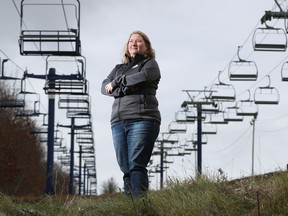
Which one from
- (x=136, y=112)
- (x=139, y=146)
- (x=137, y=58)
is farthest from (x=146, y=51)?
(x=139, y=146)

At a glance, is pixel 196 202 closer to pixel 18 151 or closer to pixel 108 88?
pixel 108 88

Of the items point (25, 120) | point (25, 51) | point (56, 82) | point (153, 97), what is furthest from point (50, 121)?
point (25, 120)

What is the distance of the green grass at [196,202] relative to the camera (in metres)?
4.80

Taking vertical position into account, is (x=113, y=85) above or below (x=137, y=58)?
below

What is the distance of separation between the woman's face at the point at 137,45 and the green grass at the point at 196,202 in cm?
112

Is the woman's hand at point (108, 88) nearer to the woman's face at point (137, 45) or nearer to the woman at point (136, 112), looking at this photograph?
the woman at point (136, 112)

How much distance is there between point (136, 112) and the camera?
6.16 meters

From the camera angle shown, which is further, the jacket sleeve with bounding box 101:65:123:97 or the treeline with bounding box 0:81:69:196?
the treeline with bounding box 0:81:69:196

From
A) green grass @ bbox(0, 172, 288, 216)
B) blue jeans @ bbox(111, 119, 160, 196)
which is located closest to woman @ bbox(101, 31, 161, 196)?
blue jeans @ bbox(111, 119, 160, 196)

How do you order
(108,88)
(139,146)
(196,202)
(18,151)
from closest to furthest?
(196,202) < (139,146) < (108,88) < (18,151)

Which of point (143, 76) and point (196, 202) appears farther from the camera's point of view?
point (143, 76)

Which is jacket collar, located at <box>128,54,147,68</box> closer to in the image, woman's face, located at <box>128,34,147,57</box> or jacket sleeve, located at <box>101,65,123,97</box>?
woman's face, located at <box>128,34,147,57</box>

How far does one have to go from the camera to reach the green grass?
480 cm

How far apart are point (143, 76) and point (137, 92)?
0.16 m
